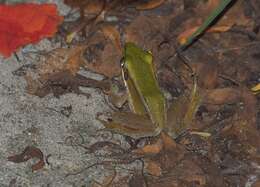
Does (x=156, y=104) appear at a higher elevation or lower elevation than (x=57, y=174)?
higher

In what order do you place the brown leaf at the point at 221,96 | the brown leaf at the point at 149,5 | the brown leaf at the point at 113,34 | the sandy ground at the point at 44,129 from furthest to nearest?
1. the brown leaf at the point at 149,5
2. the brown leaf at the point at 113,34
3. the brown leaf at the point at 221,96
4. the sandy ground at the point at 44,129

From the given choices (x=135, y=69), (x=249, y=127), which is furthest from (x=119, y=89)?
(x=249, y=127)

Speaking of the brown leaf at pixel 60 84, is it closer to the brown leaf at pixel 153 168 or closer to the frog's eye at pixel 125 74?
the frog's eye at pixel 125 74

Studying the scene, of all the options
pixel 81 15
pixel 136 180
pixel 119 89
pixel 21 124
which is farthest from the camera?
pixel 81 15

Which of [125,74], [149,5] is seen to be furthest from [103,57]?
[149,5]

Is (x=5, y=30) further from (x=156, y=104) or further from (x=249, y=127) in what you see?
(x=249, y=127)

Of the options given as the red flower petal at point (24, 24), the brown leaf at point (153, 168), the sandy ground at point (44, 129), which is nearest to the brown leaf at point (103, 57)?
the sandy ground at point (44, 129)

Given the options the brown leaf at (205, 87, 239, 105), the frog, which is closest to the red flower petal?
the frog
